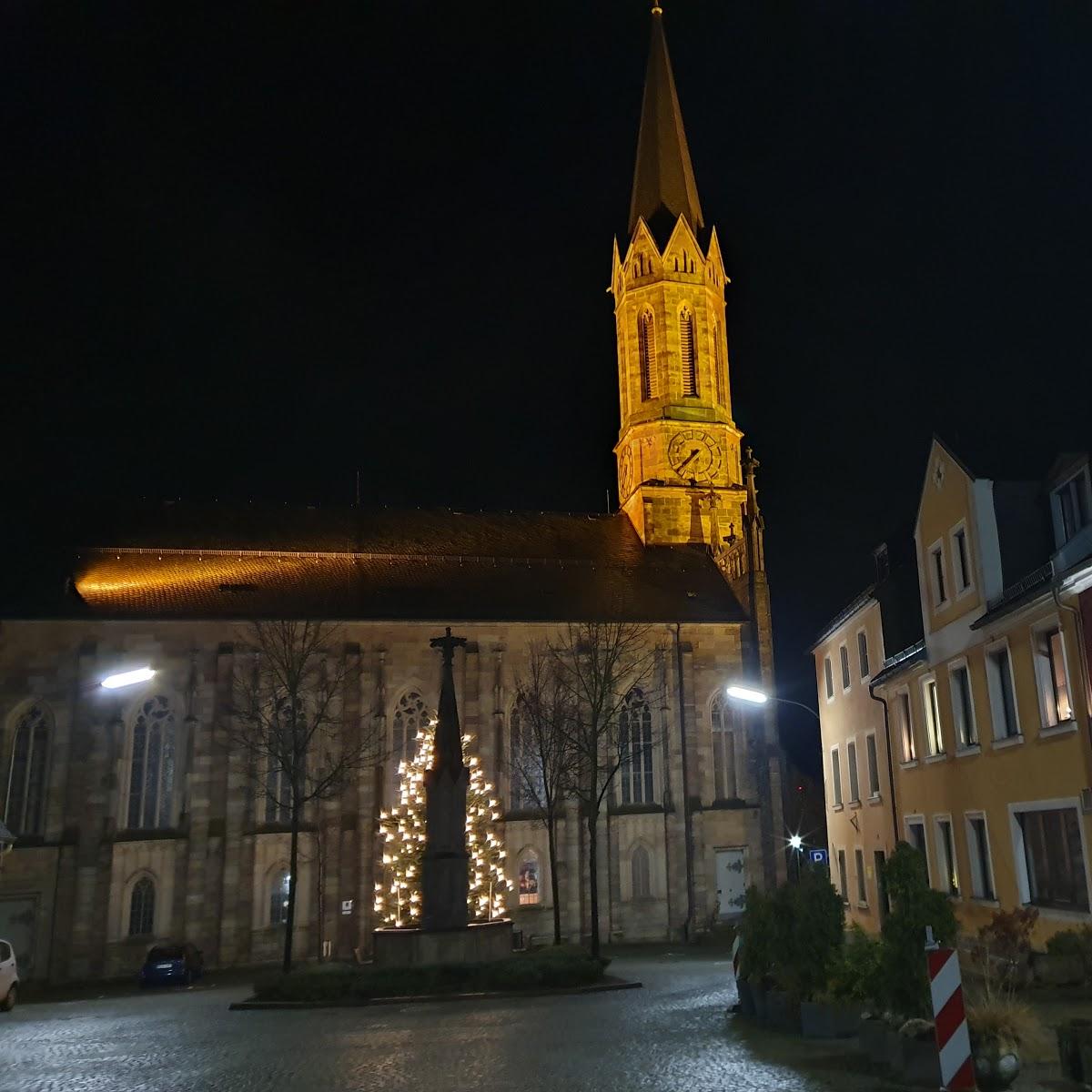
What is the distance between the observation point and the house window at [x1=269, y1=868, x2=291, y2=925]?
3716 centimetres

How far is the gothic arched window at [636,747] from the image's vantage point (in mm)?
41812

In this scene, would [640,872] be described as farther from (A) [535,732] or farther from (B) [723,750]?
(A) [535,732]

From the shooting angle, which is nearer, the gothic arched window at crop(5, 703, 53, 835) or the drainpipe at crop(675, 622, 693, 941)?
the gothic arched window at crop(5, 703, 53, 835)

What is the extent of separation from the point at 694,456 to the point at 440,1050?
41.1 metres

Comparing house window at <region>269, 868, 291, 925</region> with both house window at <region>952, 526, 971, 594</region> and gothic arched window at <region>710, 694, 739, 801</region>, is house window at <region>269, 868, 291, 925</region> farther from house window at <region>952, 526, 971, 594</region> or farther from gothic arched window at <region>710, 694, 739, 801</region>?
house window at <region>952, 526, 971, 594</region>

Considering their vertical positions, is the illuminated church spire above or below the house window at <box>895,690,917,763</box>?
above

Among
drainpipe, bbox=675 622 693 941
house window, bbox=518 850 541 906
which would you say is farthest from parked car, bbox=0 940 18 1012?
drainpipe, bbox=675 622 693 941

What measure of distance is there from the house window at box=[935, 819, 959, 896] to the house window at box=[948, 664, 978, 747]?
2.09 m

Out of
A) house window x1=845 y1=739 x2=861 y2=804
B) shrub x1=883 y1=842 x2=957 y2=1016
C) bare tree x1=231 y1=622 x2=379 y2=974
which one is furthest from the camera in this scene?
bare tree x1=231 y1=622 x2=379 y2=974

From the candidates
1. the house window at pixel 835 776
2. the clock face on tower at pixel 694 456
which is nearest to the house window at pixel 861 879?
the house window at pixel 835 776

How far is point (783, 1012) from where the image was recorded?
14273 millimetres

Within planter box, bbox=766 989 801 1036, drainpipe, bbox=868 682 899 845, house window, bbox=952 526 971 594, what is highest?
house window, bbox=952 526 971 594

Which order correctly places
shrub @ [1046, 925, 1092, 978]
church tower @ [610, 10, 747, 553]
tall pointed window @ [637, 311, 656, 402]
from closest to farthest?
shrub @ [1046, 925, 1092, 978]
church tower @ [610, 10, 747, 553]
tall pointed window @ [637, 311, 656, 402]

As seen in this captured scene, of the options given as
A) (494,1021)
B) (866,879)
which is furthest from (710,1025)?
(866,879)
